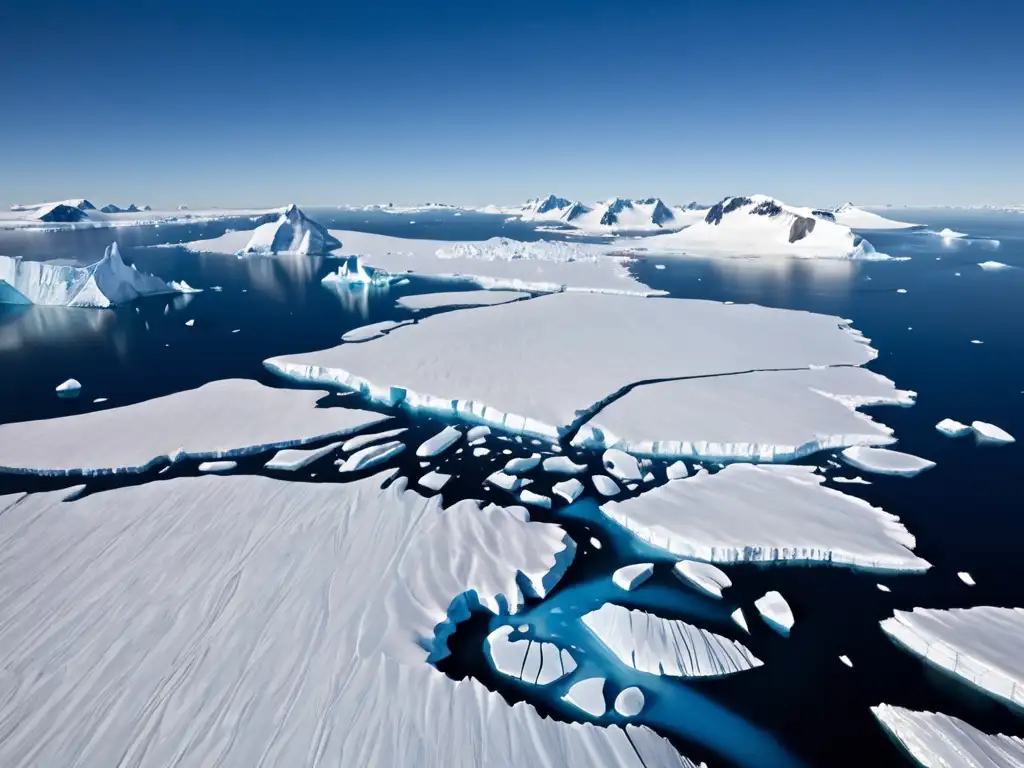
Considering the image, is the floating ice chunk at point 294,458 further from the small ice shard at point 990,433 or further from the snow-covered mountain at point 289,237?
the snow-covered mountain at point 289,237

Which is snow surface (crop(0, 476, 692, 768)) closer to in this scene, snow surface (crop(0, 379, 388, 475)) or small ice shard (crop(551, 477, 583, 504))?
small ice shard (crop(551, 477, 583, 504))

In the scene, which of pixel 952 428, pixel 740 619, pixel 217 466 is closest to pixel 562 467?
pixel 740 619

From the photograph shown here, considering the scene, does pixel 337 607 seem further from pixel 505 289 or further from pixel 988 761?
pixel 505 289

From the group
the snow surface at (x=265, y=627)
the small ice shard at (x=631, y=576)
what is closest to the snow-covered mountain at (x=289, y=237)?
the snow surface at (x=265, y=627)

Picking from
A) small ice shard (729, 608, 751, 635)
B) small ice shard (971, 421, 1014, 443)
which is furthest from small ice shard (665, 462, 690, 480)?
small ice shard (971, 421, 1014, 443)

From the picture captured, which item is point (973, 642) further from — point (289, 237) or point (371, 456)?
point (289, 237)

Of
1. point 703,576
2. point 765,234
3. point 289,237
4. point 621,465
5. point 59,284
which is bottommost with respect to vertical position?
point 703,576

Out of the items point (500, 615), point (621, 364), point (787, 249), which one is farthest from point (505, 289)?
point (787, 249)
